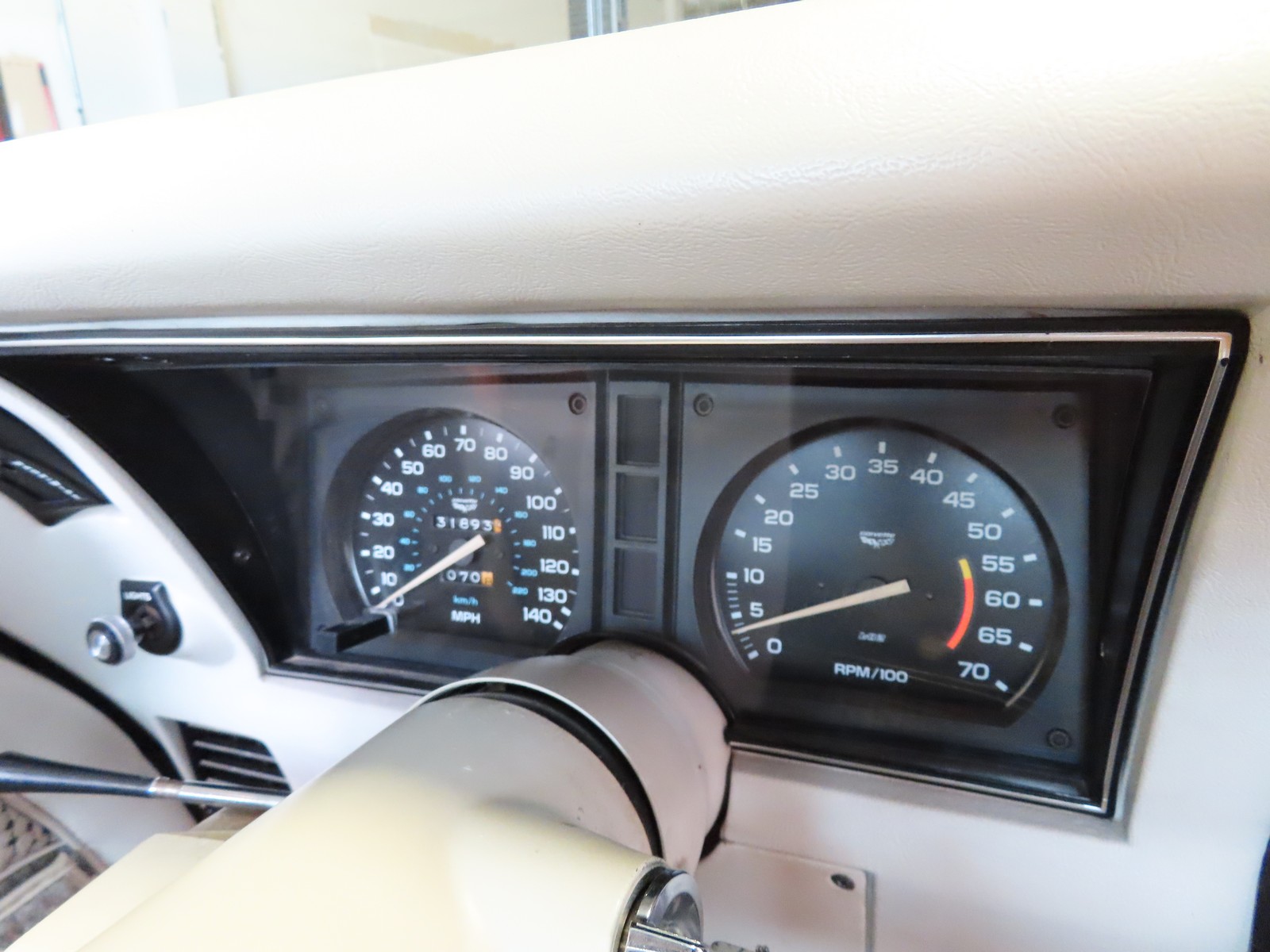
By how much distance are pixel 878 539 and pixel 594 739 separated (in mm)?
346

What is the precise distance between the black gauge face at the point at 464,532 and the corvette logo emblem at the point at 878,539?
31 centimetres

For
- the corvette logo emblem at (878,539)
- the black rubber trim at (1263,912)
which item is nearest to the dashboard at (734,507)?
the corvette logo emblem at (878,539)

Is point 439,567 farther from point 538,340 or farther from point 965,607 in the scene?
point 965,607

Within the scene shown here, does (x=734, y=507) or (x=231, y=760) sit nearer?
(x=734, y=507)

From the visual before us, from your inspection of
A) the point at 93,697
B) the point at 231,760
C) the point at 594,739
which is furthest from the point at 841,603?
the point at 93,697

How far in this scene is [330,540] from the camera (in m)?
0.98

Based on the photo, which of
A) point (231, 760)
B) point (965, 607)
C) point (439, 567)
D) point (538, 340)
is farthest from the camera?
point (231, 760)

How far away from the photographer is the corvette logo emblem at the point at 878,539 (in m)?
0.78

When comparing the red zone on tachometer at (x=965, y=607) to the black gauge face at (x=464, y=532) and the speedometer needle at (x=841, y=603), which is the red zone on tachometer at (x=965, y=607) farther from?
the black gauge face at (x=464, y=532)

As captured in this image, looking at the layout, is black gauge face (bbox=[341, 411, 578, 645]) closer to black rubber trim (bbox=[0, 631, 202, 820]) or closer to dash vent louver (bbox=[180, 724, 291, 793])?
dash vent louver (bbox=[180, 724, 291, 793])

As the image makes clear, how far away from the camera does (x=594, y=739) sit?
1.99ft

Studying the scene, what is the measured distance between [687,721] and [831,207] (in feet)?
1.67

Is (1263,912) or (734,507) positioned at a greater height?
(734,507)

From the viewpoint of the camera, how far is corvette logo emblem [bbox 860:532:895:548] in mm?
777
